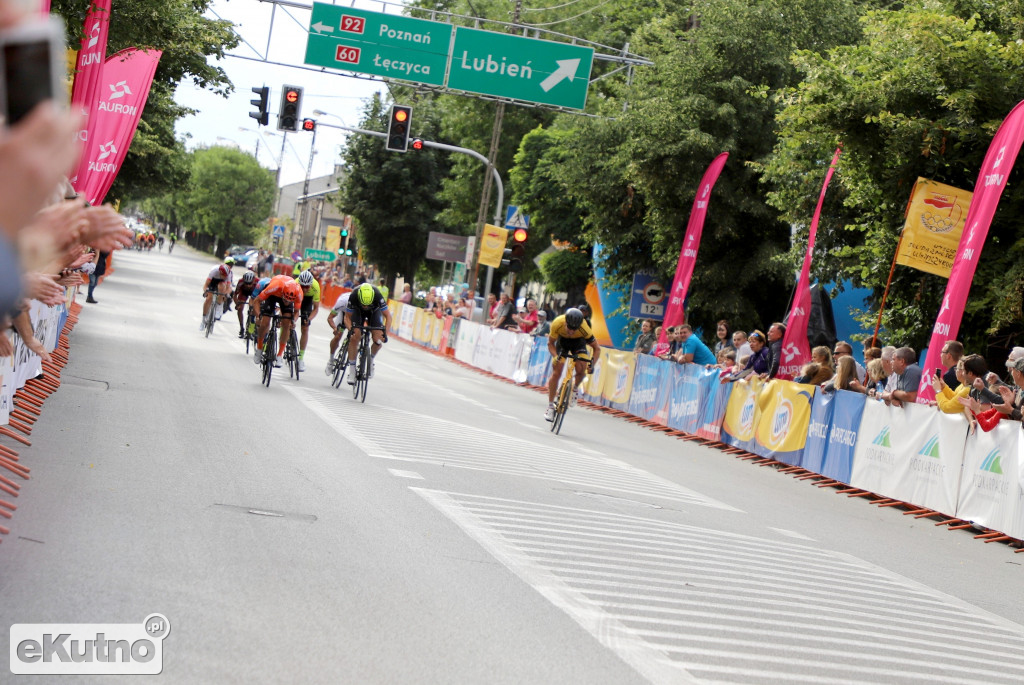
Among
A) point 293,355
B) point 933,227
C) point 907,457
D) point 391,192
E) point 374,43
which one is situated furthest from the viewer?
point 391,192

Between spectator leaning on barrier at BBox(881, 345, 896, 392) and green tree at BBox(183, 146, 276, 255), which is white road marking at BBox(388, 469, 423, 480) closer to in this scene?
spectator leaning on barrier at BBox(881, 345, 896, 392)

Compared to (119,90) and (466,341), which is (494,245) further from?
(119,90)

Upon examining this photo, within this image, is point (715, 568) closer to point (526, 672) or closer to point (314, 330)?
point (526, 672)

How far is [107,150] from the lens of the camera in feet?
49.2

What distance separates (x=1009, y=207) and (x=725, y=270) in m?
11.2

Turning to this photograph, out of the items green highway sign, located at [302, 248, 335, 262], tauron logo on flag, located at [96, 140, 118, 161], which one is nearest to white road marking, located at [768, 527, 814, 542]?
tauron logo on flag, located at [96, 140, 118, 161]

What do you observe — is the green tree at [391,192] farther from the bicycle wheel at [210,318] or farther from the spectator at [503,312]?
the bicycle wheel at [210,318]

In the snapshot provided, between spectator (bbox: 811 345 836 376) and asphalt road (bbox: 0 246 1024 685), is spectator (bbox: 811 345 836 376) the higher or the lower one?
the higher one

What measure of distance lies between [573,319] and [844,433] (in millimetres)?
3905

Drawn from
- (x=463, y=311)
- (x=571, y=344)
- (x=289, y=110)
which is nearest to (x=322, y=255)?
(x=463, y=311)

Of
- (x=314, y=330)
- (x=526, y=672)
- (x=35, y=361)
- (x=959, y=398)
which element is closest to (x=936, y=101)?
(x=959, y=398)

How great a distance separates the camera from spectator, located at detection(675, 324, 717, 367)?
68.3ft

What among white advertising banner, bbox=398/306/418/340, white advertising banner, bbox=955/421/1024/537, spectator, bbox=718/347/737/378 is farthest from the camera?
white advertising banner, bbox=398/306/418/340

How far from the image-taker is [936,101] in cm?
1741
